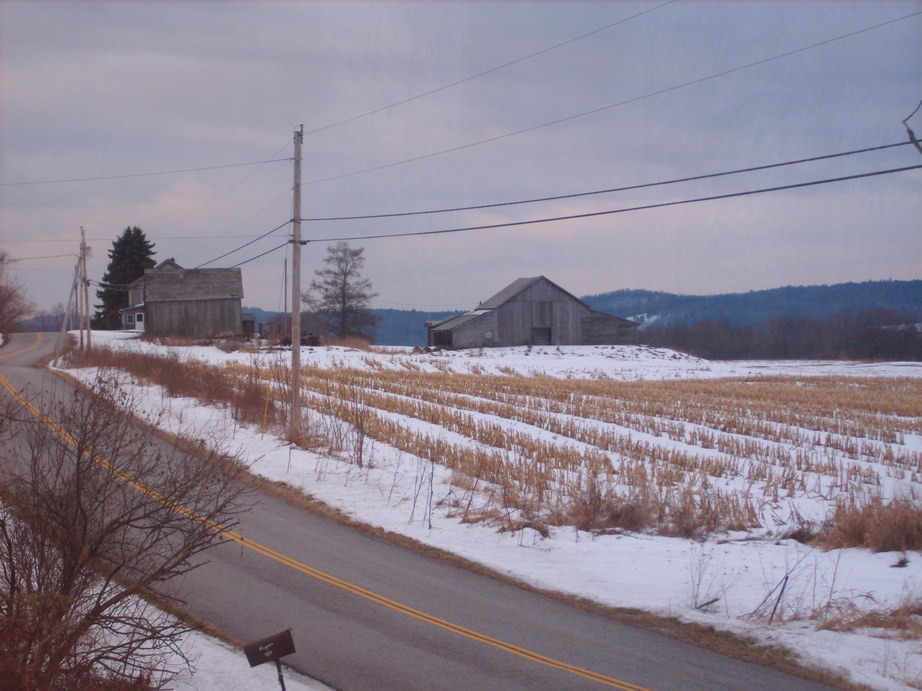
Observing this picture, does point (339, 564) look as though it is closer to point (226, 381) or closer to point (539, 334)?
point (226, 381)

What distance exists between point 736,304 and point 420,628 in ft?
580

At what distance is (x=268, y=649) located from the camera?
218 inches

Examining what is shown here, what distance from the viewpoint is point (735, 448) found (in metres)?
20.3

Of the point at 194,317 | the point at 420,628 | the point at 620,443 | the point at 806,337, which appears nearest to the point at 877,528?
the point at 420,628

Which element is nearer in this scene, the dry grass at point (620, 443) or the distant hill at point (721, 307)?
the dry grass at point (620, 443)

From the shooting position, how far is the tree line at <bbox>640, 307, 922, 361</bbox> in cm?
10638

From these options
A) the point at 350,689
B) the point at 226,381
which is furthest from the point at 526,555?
the point at 226,381

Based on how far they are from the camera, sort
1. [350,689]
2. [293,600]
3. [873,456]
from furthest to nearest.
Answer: [873,456]
[293,600]
[350,689]

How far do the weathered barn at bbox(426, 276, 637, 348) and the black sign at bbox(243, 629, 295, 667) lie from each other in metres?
63.2

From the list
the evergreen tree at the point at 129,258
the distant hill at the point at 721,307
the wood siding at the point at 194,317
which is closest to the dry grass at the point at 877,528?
the wood siding at the point at 194,317

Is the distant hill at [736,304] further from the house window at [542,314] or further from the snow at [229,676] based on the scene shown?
the snow at [229,676]

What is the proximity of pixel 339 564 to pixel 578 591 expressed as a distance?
142 inches

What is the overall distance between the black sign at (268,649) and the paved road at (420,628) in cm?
→ 211

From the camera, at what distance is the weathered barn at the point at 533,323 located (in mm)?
69875
